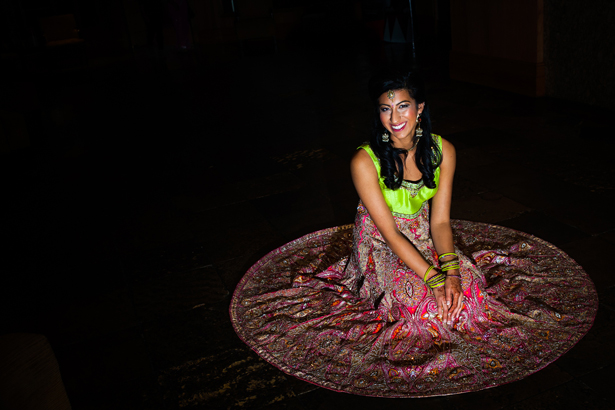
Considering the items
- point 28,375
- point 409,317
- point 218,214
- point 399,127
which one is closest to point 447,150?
point 399,127

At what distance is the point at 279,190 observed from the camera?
5.00 metres

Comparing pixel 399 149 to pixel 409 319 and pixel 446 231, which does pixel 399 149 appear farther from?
pixel 409 319

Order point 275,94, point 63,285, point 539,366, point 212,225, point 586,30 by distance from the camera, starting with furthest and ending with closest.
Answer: point 275,94, point 586,30, point 212,225, point 63,285, point 539,366

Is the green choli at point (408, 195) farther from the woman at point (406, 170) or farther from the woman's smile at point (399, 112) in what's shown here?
the woman's smile at point (399, 112)

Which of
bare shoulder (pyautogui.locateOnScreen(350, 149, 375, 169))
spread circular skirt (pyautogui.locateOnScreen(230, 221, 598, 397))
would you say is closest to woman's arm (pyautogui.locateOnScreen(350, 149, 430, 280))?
bare shoulder (pyautogui.locateOnScreen(350, 149, 375, 169))

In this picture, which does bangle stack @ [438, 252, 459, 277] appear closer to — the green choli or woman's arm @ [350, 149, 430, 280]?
woman's arm @ [350, 149, 430, 280]

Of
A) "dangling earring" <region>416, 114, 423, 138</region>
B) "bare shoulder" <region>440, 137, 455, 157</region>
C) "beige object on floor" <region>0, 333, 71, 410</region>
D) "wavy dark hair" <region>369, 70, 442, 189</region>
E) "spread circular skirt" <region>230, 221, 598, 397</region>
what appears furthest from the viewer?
"bare shoulder" <region>440, 137, 455, 157</region>

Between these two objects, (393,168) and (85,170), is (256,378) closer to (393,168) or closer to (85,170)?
(393,168)

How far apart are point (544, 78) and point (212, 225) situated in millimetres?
5060

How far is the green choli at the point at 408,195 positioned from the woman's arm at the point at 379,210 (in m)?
0.09

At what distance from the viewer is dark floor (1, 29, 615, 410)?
2.55 metres

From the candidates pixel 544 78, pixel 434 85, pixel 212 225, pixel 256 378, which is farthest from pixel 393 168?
pixel 434 85

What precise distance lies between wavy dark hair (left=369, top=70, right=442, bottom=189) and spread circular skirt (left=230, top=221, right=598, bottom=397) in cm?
34

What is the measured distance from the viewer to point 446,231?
284 centimetres
